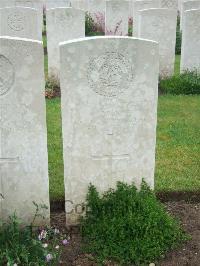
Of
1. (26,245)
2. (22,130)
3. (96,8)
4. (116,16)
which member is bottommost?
(26,245)

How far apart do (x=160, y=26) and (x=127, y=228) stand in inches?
250

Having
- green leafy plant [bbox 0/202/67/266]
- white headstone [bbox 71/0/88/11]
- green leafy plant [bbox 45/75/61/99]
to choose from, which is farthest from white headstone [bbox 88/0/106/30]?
green leafy plant [bbox 0/202/67/266]

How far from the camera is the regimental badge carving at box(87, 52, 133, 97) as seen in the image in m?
4.25

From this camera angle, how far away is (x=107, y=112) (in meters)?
4.40

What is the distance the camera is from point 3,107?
4.21m

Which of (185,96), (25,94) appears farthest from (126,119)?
(185,96)

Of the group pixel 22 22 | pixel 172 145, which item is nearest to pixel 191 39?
pixel 22 22

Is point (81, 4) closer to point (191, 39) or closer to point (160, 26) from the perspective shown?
point (160, 26)

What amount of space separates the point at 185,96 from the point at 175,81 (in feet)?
1.68

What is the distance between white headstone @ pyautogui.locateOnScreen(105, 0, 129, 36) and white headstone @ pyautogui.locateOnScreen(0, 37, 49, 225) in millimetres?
8745

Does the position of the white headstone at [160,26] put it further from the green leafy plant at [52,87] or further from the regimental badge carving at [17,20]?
the regimental badge carving at [17,20]

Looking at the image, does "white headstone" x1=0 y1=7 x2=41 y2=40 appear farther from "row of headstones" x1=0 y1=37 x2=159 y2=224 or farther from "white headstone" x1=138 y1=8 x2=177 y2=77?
"row of headstones" x1=0 y1=37 x2=159 y2=224

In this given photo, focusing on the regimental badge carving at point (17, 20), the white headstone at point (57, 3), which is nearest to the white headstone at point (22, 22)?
the regimental badge carving at point (17, 20)

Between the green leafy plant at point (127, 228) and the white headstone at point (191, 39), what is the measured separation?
18.2ft
